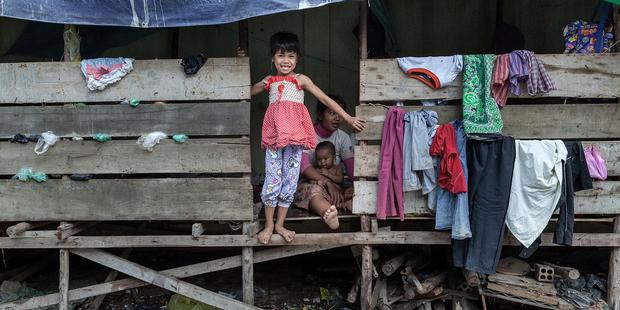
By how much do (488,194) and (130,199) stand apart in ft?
9.23

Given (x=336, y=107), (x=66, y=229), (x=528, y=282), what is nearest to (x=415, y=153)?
(x=336, y=107)

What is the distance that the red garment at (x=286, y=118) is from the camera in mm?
3881

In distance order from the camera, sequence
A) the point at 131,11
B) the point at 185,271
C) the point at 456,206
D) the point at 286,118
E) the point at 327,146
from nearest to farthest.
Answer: the point at 131,11, the point at 456,206, the point at 286,118, the point at 185,271, the point at 327,146

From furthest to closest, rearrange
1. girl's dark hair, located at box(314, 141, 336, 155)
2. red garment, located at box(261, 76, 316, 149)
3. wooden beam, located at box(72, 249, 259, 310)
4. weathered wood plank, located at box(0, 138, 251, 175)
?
girl's dark hair, located at box(314, 141, 336, 155), wooden beam, located at box(72, 249, 259, 310), weathered wood plank, located at box(0, 138, 251, 175), red garment, located at box(261, 76, 316, 149)

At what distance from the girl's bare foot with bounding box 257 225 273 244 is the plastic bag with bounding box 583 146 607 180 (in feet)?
8.26

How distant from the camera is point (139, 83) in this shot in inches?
158

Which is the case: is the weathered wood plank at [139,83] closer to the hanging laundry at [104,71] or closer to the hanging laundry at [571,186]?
the hanging laundry at [104,71]

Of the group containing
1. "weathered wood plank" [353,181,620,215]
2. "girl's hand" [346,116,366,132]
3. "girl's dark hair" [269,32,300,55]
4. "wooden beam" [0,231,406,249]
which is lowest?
"wooden beam" [0,231,406,249]

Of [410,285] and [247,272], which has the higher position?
[247,272]

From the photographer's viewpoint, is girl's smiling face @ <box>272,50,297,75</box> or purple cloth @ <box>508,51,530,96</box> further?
girl's smiling face @ <box>272,50,297,75</box>

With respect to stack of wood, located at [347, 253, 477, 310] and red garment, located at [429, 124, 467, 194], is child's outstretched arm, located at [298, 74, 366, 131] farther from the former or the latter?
stack of wood, located at [347, 253, 477, 310]

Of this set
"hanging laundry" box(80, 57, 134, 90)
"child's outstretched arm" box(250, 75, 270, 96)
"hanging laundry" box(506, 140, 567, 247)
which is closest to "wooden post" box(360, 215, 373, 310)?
"hanging laundry" box(506, 140, 567, 247)

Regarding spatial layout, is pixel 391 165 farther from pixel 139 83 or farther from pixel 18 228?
pixel 18 228

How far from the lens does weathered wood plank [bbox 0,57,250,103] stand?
3963 millimetres
